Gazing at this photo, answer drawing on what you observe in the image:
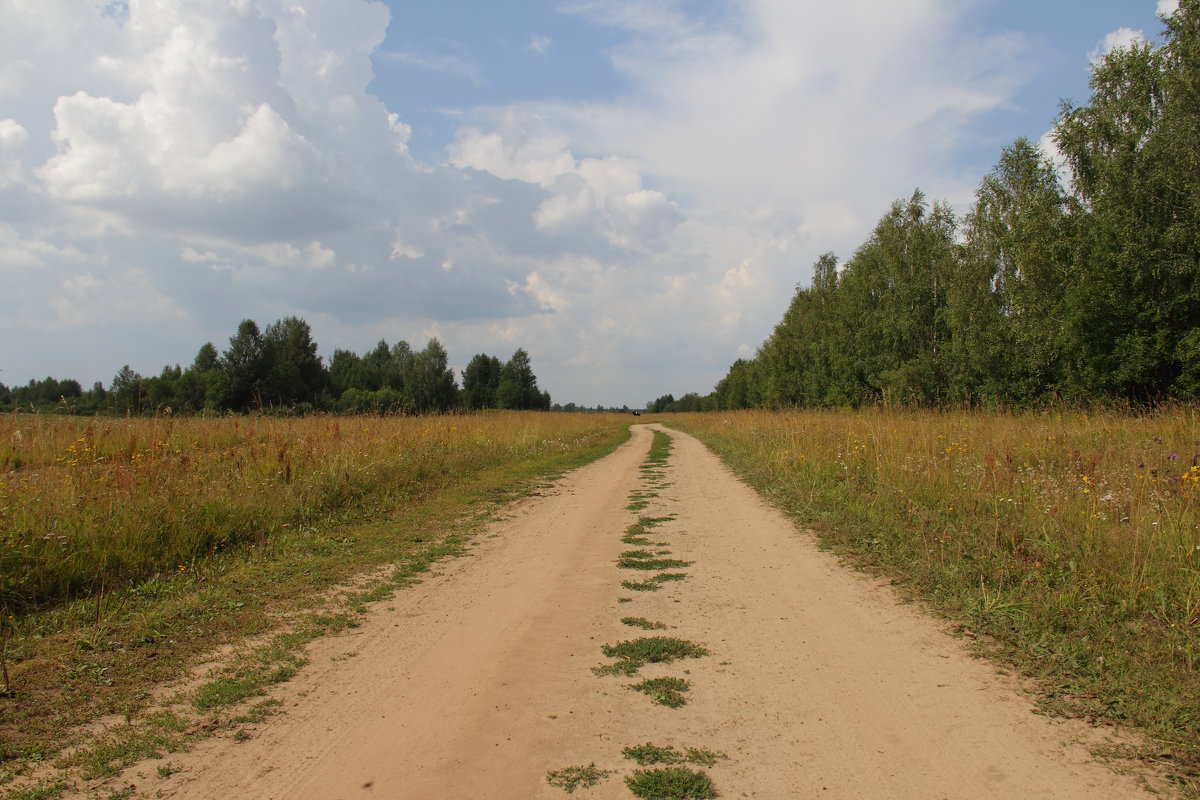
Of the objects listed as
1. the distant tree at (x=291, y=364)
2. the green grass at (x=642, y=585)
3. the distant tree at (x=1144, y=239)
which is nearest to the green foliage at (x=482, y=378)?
the distant tree at (x=291, y=364)

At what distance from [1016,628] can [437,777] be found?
4.28 m

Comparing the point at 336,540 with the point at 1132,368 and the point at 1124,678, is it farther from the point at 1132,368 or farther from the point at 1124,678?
the point at 1132,368

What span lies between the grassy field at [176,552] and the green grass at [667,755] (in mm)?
2263

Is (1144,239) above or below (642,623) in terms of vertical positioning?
above

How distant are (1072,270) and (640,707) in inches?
936

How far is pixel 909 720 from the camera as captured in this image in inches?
136

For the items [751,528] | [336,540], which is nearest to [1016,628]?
[751,528]

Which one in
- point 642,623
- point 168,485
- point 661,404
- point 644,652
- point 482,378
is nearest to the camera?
point 644,652

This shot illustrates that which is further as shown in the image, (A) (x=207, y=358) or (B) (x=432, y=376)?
(B) (x=432, y=376)

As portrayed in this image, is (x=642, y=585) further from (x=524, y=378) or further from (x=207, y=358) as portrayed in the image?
(x=524, y=378)

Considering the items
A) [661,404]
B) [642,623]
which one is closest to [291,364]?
[642,623]

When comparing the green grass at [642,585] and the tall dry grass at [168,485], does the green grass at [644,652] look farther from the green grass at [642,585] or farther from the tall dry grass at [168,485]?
the tall dry grass at [168,485]

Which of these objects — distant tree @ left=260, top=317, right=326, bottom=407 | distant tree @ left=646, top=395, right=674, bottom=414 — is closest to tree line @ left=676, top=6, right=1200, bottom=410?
distant tree @ left=260, top=317, right=326, bottom=407

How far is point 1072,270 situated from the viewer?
2059 cm
